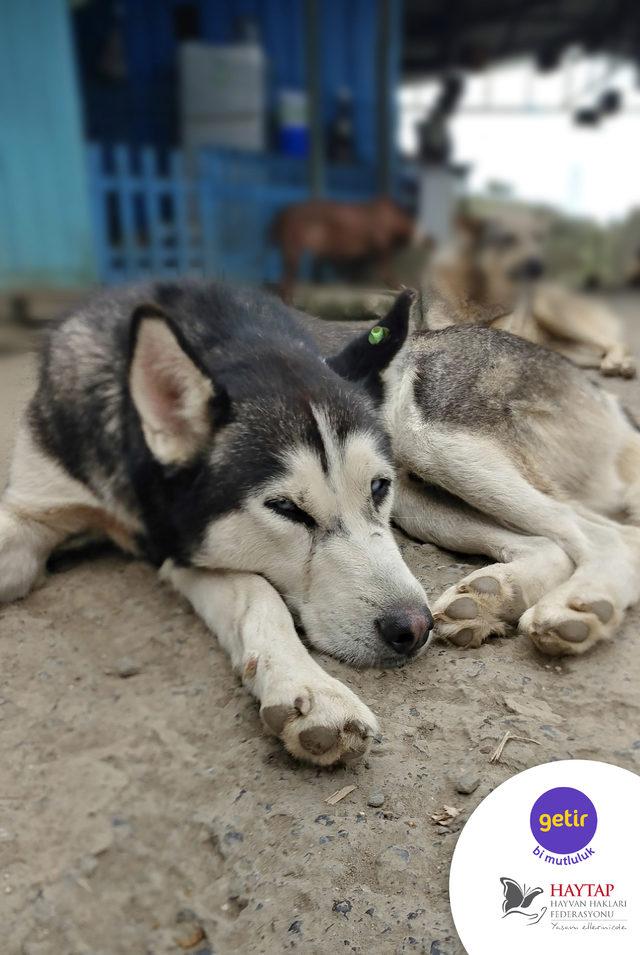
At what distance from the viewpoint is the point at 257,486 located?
1859 millimetres

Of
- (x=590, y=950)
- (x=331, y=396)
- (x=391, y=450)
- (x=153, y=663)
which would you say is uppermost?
(x=331, y=396)

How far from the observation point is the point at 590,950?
A: 3.30ft

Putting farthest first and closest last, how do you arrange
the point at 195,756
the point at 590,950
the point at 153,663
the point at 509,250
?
1. the point at 153,663
2. the point at 195,756
3. the point at 509,250
4. the point at 590,950

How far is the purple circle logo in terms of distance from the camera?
41.4 inches

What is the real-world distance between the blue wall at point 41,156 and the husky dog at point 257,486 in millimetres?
223

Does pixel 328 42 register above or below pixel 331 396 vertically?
above

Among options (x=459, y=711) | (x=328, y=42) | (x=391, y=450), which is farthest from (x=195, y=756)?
(x=328, y=42)

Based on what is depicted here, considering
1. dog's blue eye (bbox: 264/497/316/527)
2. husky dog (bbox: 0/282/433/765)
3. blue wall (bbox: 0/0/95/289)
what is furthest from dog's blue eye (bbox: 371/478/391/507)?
blue wall (bbox: 0/0/95/289)

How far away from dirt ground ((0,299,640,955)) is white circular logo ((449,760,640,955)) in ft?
0.56

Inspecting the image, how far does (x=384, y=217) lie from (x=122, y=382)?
109 centimetres

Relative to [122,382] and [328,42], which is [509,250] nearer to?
[328,42]

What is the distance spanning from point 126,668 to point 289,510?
64 centimetres

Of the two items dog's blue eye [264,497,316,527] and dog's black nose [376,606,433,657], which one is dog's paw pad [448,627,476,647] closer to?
dog's black nose [376,606,433,657]

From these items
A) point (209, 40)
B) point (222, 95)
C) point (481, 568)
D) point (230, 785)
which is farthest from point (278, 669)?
point (209, 40)
